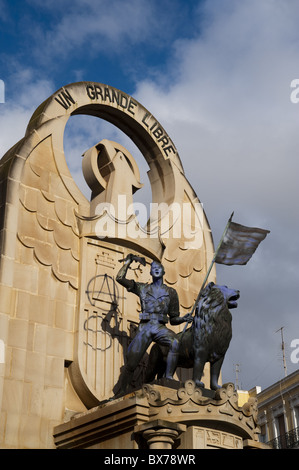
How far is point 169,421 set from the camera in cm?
1285

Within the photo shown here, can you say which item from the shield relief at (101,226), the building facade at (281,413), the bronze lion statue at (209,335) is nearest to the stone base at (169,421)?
the bronze lion statue at (209,335)

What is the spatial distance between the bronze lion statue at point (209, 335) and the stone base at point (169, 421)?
0.65 meters

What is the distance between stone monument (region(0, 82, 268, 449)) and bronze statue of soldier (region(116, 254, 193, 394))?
686mm

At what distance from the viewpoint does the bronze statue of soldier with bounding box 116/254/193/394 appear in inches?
567

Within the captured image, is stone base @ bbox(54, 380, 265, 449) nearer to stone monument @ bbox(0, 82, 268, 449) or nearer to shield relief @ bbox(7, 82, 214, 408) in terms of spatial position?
stone monument @ bbox(0, 82, 268, 449)

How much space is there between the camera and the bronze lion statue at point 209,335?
14.2 meters

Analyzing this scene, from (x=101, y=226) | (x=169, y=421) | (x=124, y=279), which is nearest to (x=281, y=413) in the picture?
(x=101, y=226)

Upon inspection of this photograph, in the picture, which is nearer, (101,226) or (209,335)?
(209,335)

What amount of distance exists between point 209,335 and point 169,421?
2.00 meters

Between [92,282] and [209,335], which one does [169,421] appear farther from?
[92,282]

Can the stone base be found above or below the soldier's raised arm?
below

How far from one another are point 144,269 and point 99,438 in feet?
15.4

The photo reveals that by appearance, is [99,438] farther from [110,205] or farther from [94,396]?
[110,205]

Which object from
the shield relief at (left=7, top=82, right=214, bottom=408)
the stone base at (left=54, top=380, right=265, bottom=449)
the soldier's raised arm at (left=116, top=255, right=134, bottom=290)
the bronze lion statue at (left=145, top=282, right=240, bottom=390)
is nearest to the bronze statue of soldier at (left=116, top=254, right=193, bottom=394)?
the soldier's raised arm at (left=116, top=255, right=134, bottom=290)
